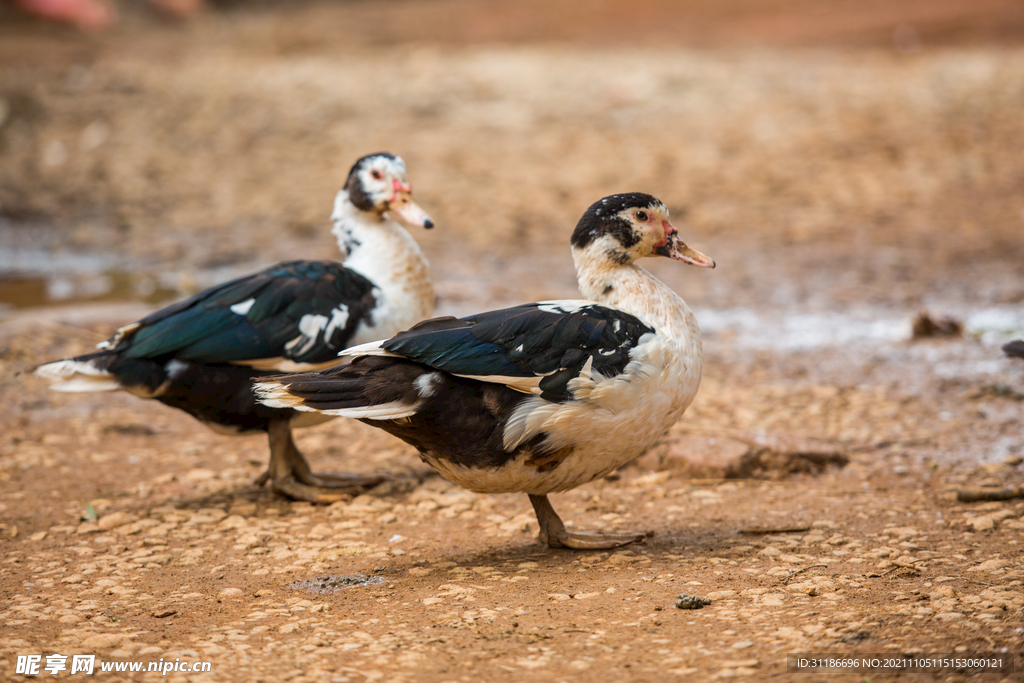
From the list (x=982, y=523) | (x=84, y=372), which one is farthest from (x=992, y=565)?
(x=84, y=372)

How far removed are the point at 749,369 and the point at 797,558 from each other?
2.66 metres

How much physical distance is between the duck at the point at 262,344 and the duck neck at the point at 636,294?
46.0 inches

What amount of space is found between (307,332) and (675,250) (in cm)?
166

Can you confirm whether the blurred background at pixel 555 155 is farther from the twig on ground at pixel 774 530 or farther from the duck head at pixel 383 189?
the twig on ground at pixel 774 530

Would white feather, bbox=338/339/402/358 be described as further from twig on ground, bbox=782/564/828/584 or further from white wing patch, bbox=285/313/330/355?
twig on ground, bbox=782/564/828/584

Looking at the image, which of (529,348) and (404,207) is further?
(404,207)

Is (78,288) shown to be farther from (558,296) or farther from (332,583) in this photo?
(332,583)

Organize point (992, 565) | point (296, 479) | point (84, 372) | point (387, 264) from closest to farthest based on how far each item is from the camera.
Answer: point (992, 565) → point (84, 372) → point (296, 479) → point (387, 264)

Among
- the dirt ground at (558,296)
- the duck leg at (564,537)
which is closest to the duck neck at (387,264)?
the dirt ground at (558,296)

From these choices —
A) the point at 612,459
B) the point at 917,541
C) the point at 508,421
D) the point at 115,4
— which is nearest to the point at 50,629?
the point at 508,421

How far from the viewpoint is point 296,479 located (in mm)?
4602

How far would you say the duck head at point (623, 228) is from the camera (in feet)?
12.1

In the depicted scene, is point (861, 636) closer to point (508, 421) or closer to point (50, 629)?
point (508, 421)

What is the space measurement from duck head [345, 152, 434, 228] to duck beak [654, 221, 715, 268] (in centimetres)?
148
